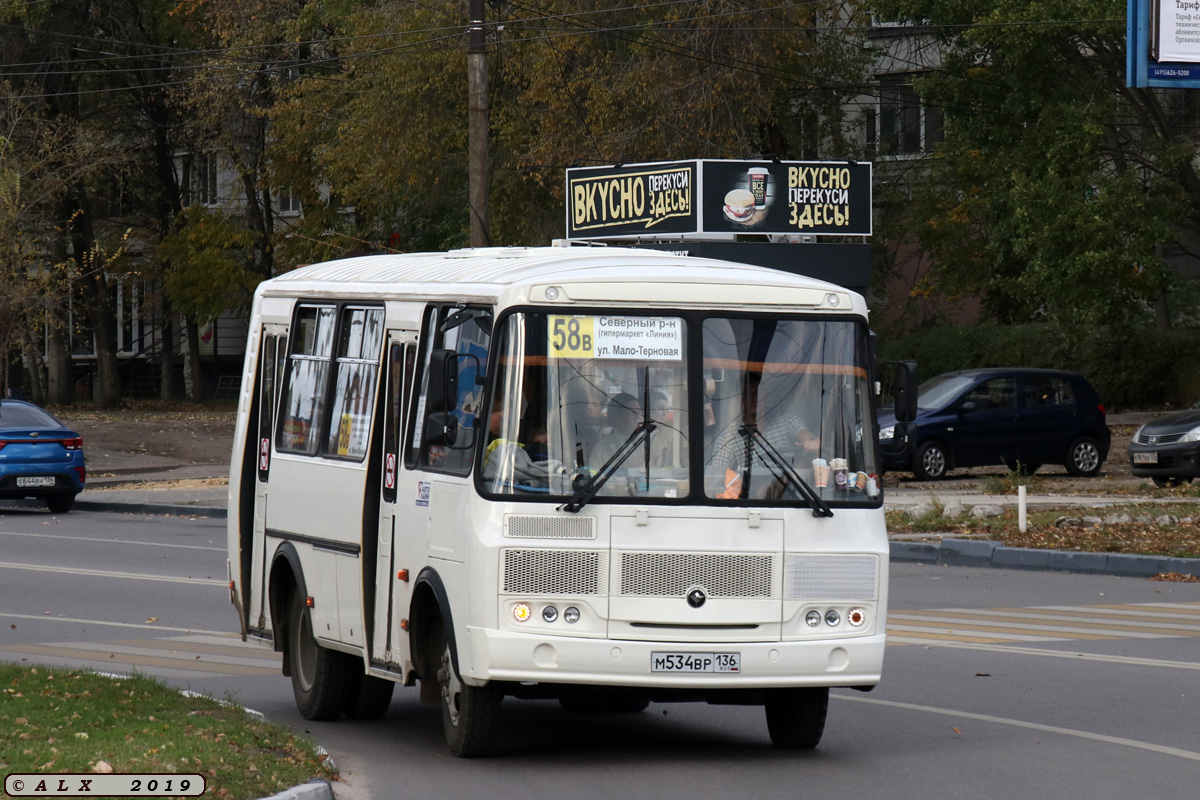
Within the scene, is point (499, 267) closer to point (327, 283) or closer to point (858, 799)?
point (327, 283)

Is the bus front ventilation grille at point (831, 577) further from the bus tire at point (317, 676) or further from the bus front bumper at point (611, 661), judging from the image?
the bus tire at point (317, 676)

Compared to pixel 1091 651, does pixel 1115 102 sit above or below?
above

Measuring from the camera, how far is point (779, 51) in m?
37.2

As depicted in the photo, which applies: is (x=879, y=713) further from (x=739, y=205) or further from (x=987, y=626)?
(x=739, y=205)

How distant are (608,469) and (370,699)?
2.61 metres

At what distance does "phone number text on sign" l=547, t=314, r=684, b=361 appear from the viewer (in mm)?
8594

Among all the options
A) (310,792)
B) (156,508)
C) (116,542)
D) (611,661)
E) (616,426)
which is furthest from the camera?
(156,508)

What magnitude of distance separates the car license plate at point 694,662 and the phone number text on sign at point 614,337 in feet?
4.66

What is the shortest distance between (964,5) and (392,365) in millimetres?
26024

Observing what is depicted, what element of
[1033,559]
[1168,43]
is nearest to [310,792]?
[1033,559]

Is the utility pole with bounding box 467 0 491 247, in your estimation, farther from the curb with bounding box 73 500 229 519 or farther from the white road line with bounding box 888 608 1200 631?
the white road line with bounding box 888 608 1200 631

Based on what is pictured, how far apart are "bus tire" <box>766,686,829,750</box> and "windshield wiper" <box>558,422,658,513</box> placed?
145cm

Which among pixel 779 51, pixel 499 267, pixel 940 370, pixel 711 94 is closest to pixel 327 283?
pixel 499 267

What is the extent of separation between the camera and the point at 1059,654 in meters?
12.3
